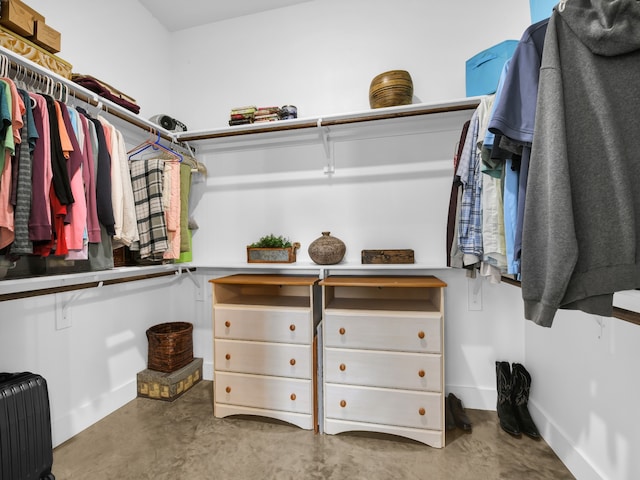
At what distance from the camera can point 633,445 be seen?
1.07 metres

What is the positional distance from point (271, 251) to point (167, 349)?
103 centimetres

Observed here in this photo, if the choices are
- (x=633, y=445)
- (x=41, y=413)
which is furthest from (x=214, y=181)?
(x=633, y=445)

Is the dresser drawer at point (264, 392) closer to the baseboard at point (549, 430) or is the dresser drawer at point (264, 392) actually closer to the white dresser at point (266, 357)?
the white dresser at point (266, 357)

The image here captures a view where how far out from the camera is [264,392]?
1.83 metres

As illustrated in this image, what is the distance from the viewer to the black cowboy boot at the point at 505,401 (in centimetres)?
172

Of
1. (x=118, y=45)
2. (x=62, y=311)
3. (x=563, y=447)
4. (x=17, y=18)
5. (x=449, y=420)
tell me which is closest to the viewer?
(x=17, y=18)

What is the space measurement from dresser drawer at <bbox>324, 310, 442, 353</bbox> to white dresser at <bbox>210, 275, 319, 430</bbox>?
0.15 metres

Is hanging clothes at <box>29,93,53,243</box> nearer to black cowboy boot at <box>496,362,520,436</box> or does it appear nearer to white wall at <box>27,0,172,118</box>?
white wall at <box>27,0,172,118</box>

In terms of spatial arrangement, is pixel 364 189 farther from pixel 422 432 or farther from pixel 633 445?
pixel 633 445

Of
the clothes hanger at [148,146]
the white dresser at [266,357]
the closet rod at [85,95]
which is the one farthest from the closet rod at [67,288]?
the closet rod at [85,95]

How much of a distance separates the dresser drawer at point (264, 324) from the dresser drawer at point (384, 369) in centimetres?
21

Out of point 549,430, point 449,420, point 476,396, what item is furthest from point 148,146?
point 549,430

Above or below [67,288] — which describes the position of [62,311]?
below

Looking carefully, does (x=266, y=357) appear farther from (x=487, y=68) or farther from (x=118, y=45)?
(x=118, y=45)
